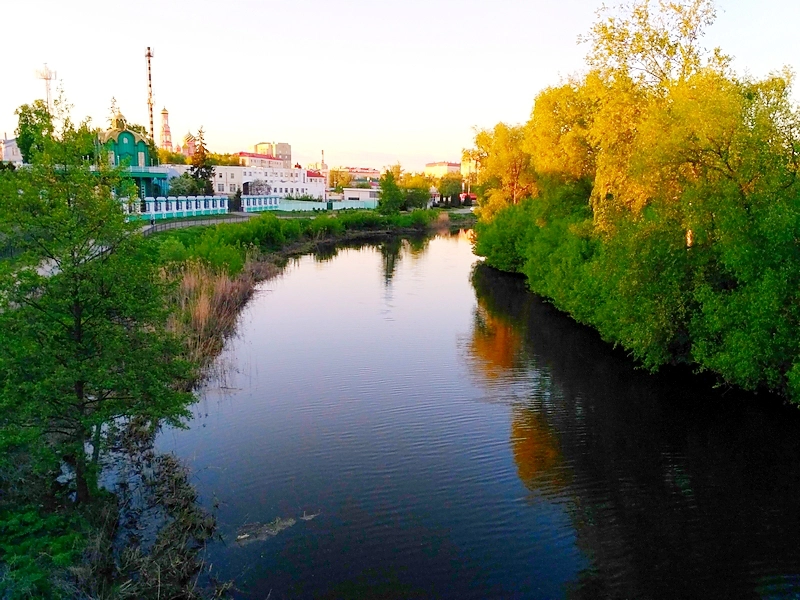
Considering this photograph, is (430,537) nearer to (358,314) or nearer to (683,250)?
(683,250)

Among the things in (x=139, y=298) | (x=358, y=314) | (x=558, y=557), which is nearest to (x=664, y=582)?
(x=558, y=557)

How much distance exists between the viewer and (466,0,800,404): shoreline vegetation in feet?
47.5

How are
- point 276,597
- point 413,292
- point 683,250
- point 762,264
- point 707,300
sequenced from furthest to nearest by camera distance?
point 413,292 < point 683,250 < point 707,300 < point 762,264 < point 276,597

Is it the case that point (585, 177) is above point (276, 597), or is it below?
above

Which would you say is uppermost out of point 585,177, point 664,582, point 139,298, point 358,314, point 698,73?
point 698,73

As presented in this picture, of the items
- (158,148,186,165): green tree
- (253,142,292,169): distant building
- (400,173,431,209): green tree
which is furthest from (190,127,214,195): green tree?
(253,142,292,169): distant building

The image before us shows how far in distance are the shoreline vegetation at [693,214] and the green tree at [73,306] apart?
12316 millimetres

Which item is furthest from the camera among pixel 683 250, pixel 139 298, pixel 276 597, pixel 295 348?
pixel 295 348

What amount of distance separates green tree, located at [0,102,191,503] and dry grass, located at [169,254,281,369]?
251 inches

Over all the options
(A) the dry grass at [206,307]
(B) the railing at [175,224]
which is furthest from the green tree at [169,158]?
(A) the dry grass at [206,307]

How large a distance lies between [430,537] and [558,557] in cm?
192

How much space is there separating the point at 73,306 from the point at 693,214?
13.7 m

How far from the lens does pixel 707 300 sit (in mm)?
15680

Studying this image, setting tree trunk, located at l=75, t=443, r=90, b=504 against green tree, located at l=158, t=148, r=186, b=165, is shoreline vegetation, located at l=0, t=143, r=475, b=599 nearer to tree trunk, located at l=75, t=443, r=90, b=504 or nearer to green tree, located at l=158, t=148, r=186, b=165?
tree trunk, located at l=75, t=443, r=90, b=504
